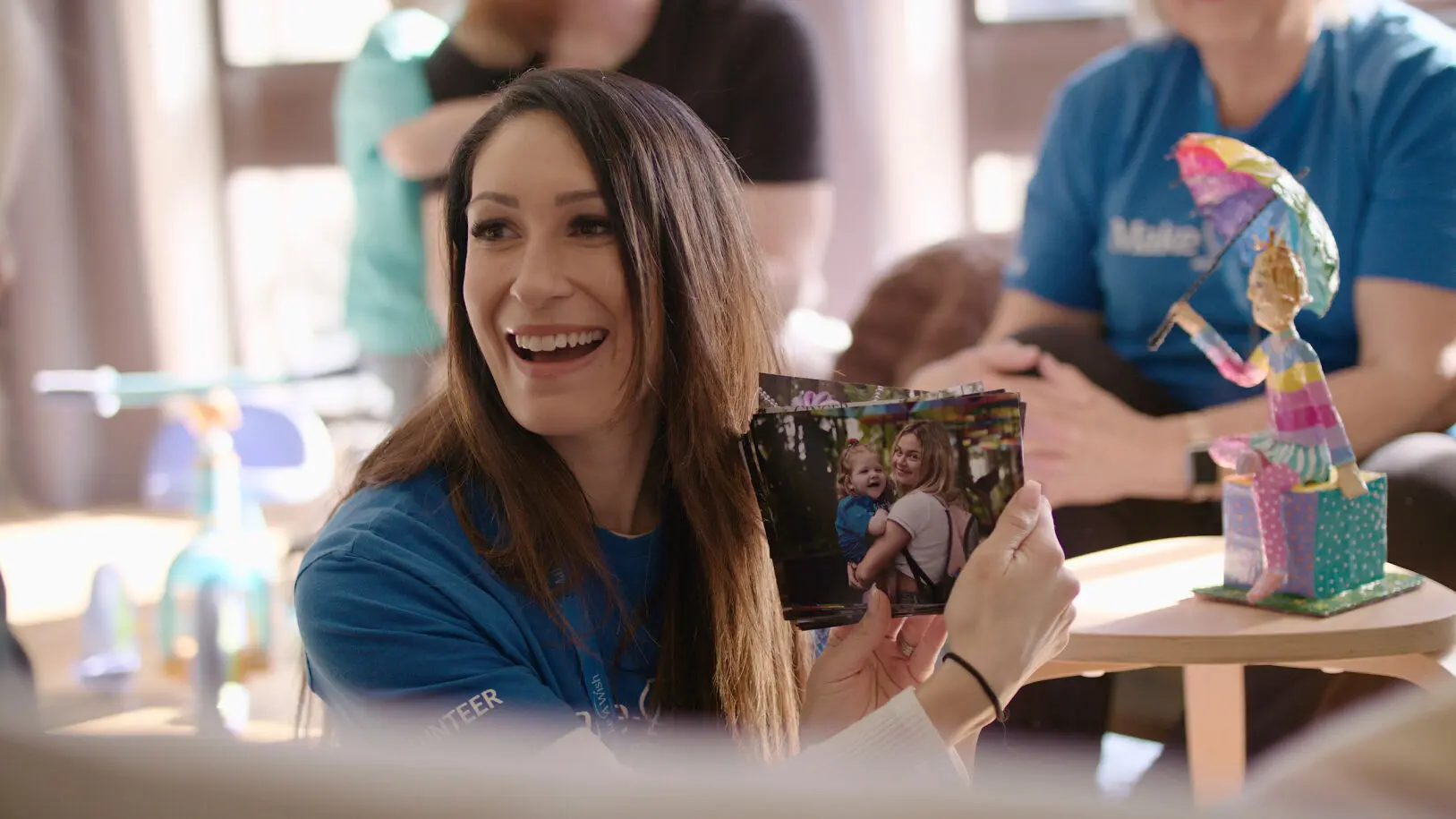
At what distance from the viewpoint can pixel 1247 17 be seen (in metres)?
1.60

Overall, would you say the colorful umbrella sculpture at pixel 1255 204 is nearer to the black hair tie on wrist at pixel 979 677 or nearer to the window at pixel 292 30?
the black hair tie on wrist at pixel 979 677

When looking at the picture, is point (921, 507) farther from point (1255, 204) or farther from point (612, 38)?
point (612, 38)

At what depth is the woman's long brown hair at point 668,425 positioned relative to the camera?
865 millimetres

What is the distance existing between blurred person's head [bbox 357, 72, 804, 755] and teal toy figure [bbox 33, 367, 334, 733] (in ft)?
4.55

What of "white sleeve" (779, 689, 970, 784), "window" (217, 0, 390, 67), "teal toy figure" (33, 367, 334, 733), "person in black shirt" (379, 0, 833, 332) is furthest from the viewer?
"window" (217, 0, 390, 67)

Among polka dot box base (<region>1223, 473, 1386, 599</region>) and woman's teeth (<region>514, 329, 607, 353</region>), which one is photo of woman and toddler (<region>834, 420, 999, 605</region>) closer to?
woman's teeth (<region>514, 329, 607, 353</region>)

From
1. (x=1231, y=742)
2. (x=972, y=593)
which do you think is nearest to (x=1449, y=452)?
(x=1231, y=742)

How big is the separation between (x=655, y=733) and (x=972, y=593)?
0.71 ft

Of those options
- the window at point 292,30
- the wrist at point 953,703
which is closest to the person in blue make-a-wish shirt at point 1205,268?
the wrist at point 953,703

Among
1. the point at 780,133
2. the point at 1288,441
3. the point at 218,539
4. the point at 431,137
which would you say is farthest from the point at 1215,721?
the point at 218,539

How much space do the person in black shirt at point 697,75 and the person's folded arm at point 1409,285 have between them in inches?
28.4

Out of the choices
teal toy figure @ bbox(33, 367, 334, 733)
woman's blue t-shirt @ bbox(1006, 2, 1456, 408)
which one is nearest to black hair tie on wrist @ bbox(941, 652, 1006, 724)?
woman's blue t-shirt @ bbox(1006, 2, 1456, 408)

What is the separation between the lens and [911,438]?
80cm

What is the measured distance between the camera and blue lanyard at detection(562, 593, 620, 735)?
2.80ft
